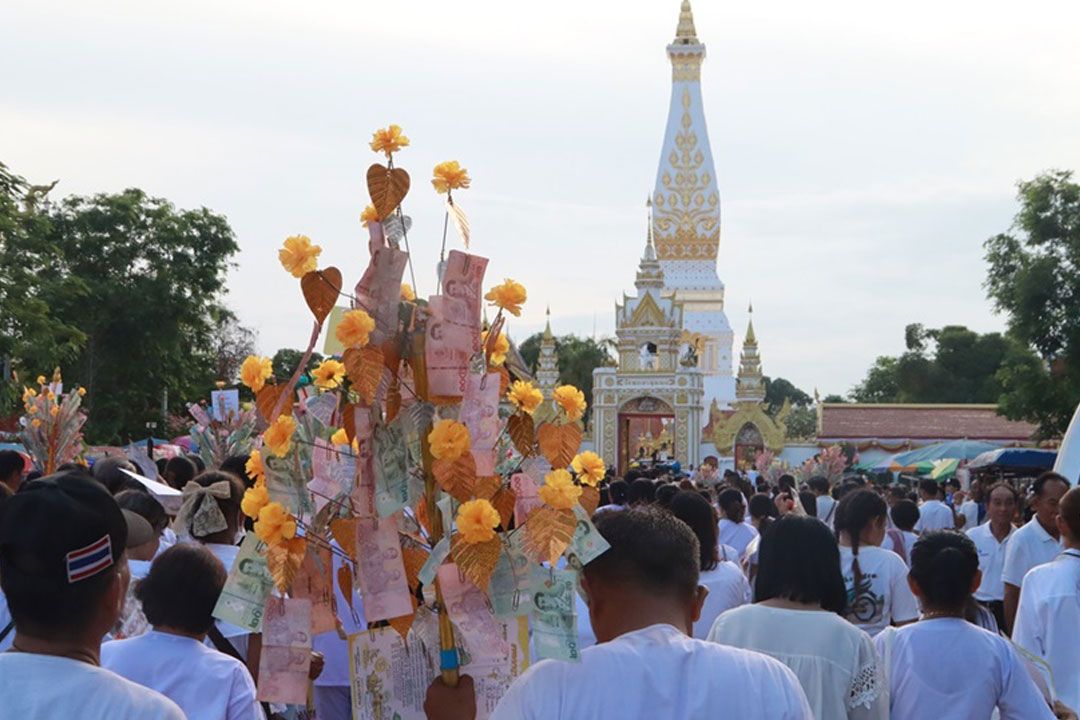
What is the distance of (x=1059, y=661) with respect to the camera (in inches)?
276

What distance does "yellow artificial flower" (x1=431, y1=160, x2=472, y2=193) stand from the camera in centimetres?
460

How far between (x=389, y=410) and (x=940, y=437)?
149 feet

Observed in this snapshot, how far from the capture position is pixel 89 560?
11.2 ft

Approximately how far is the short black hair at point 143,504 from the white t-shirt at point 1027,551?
4.92m

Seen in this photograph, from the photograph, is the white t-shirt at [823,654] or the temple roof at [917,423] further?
the temple roof at [917,423]

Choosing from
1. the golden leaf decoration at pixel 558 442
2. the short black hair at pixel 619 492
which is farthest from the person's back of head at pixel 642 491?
the golden leaf decoration at pixel 558 442

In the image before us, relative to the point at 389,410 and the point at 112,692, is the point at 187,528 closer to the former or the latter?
the point at 389,410

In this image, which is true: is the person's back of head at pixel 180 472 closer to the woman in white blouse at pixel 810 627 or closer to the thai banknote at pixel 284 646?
the woman in white blouse at pixel 810 627

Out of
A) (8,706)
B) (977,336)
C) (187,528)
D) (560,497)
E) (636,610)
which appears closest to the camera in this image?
(8,706)

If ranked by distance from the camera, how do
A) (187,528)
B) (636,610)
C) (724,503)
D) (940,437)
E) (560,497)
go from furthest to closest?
(940,437) → (724,503) → (187,528) → (560,497) → (636,610)

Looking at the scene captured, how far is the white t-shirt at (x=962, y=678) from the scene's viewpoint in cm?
564

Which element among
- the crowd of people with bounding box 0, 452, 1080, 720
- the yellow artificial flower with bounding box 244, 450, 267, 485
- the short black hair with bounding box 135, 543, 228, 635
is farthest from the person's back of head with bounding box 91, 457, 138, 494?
the yellow artificial flower with bounding box 244, 450, 267, 485

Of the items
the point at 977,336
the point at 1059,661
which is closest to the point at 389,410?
the point at 1059,661

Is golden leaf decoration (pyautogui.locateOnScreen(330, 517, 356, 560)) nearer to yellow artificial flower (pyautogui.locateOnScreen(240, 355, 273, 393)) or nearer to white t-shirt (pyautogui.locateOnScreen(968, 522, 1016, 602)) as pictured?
yellow artificial flower (pyautogui.locateOnScreen(240, 355, 273, 393))
